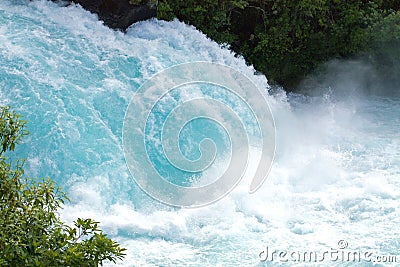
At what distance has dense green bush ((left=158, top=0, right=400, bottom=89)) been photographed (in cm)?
1022

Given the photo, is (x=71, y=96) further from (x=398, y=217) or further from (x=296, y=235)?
(x=398, y=217)

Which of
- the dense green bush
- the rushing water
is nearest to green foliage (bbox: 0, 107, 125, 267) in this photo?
the rushing water

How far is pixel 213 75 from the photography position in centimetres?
869

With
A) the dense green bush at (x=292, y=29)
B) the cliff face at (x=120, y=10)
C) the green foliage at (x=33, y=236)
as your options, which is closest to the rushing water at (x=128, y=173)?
the cliff face at (x=120, y=10)

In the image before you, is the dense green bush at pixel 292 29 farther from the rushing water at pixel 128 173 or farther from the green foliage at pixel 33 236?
the green foliage at pixel 33 236

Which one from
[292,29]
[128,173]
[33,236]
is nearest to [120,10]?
[292,29]

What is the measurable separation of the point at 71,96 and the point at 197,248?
221 centimetres

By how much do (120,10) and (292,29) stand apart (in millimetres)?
2944

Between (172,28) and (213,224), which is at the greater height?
(172,28)

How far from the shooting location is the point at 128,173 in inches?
273

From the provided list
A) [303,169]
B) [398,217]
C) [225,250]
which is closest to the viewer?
[225,250]

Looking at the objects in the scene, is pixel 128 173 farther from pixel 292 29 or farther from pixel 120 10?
pixel 292 29

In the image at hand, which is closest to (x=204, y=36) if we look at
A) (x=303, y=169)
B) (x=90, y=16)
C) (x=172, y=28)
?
(x=172, y=28)

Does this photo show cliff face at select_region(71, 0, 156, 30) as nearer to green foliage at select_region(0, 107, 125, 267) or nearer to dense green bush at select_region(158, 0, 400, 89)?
dense green bush at select_region(158, 0, 400, 89)
